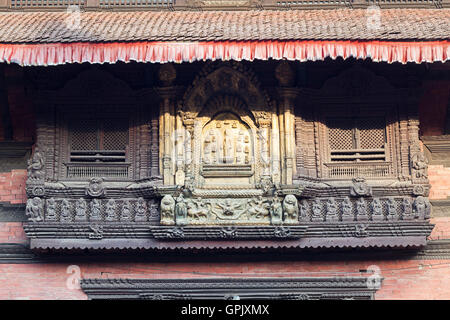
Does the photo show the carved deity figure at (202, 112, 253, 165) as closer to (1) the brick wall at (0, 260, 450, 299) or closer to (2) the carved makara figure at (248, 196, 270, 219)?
(2) the carved makara figure at (248, 196, 270, 219)

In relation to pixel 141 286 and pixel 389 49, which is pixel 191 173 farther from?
pixel 389 49

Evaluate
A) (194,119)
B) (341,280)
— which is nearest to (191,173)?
(194,119)

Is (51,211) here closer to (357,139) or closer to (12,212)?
(12,212)

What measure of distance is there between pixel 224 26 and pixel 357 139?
87.0 inches

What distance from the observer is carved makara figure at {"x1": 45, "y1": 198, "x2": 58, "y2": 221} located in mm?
Result: 9602

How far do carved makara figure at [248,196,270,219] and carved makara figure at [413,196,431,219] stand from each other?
1.79 metres

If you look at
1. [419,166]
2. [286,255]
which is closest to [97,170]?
[286,255]

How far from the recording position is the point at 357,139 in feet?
32.6

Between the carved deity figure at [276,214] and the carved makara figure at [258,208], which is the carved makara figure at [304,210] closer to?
the carved deity figure at [276,214]

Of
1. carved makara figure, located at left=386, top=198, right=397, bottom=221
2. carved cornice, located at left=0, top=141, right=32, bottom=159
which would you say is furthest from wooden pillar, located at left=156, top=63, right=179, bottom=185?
carved makara figure, located at left=386, top=198, right=397, bottom=221

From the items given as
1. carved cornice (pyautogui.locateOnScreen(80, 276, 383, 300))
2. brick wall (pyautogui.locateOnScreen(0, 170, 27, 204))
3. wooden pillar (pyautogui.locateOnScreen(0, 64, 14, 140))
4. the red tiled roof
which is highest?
the red tiled roof

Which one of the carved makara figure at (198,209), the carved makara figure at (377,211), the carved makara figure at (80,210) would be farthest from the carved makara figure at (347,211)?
the carved makara figure at (80,210)

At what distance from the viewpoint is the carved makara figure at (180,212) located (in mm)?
9406

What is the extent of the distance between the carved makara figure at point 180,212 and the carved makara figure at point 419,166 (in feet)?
9.33
